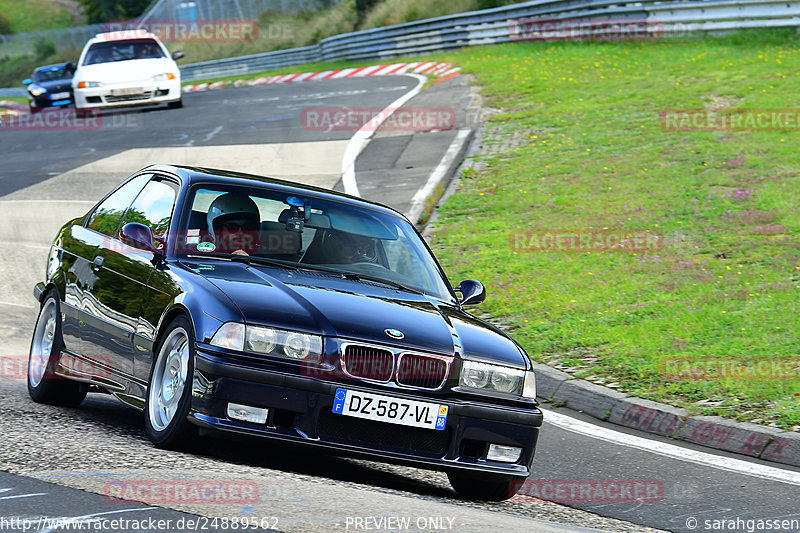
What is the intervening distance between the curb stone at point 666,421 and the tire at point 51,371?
3.43 meters

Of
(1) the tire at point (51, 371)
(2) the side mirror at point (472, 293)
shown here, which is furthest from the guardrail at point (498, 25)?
(1) the tire at point (51, 371)

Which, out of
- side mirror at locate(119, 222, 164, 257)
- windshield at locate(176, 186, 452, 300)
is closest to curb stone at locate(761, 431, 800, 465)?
windshield at locate(176, 186, 452, 300)

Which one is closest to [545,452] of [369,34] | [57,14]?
[369,34]

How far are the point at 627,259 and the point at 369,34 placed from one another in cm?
2824

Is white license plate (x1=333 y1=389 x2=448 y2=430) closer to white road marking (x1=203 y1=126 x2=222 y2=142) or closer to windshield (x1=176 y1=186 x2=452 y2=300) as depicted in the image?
windshield (x1=176 y1=186 x2=452 y2=300)

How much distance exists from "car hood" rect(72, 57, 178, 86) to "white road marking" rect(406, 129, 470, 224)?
28.4ft

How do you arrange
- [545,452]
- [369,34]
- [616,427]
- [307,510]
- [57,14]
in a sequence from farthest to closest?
[57,14] < [369,34] < [616,427] < [545,452] < [307,510]

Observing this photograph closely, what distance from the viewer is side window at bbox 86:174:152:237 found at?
7.23 m

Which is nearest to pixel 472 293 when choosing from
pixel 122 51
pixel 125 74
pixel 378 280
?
pixel 378 280

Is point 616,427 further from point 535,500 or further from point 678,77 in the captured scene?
point 678,77

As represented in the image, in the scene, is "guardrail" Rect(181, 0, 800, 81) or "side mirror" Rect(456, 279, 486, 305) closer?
"side mirror" Rect(456, 279, 486, 305)

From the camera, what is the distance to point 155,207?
6836 mm

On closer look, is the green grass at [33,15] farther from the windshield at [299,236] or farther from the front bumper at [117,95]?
the windshield at [299,236]

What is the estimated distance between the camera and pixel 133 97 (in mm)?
25109
